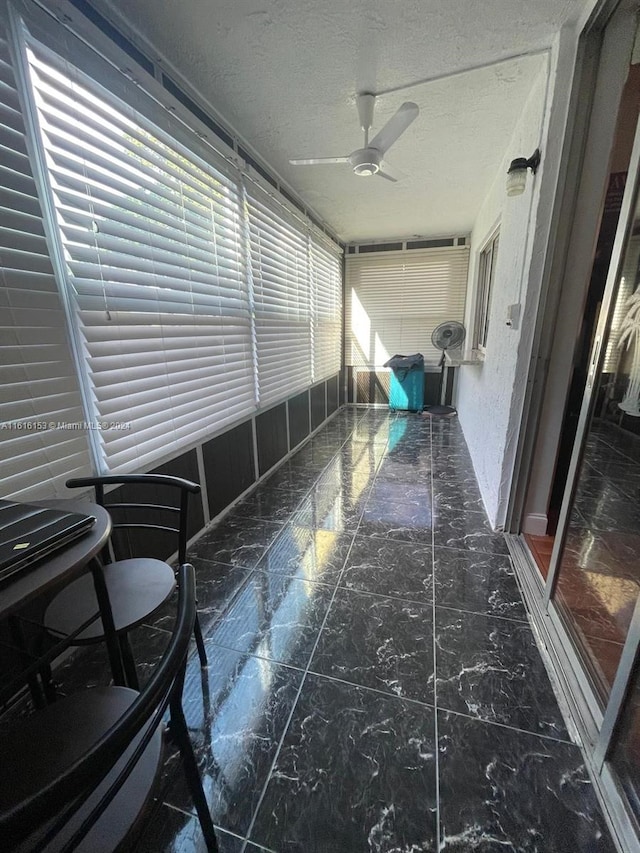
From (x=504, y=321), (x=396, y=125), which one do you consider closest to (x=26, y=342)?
(x=396, y=125)

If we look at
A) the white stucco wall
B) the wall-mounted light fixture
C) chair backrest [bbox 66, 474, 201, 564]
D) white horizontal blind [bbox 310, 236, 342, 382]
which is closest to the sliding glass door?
the white stucco wall

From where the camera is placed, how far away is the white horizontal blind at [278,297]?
9.11ft

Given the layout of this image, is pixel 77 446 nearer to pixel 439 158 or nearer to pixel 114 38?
pixel 114 38

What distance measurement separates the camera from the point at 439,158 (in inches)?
107

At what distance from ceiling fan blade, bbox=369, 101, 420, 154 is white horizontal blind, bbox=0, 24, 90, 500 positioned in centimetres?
167

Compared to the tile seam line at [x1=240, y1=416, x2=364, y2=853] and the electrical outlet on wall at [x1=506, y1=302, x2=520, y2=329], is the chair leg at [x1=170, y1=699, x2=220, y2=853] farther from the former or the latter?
the electrical outlet on wall at [x1=506, y1=302, x2=520, y2=329]

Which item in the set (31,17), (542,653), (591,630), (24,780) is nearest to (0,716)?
(24,780)

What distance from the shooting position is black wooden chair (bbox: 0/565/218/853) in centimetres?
39

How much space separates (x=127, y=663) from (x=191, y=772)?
1.16ft

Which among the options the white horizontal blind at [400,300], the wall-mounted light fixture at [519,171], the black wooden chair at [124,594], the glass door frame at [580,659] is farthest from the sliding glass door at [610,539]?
the white horizontal blind at [400,300]

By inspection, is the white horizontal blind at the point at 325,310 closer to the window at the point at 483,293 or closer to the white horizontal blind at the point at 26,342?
the window at the point at 483,293

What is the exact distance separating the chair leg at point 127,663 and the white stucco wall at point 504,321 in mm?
2022

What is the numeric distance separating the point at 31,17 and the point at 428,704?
2.77 meters

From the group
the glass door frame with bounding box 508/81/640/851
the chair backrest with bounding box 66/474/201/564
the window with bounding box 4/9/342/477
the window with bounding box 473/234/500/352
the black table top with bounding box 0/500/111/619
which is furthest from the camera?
the window with bounding box 473/234/500/352
